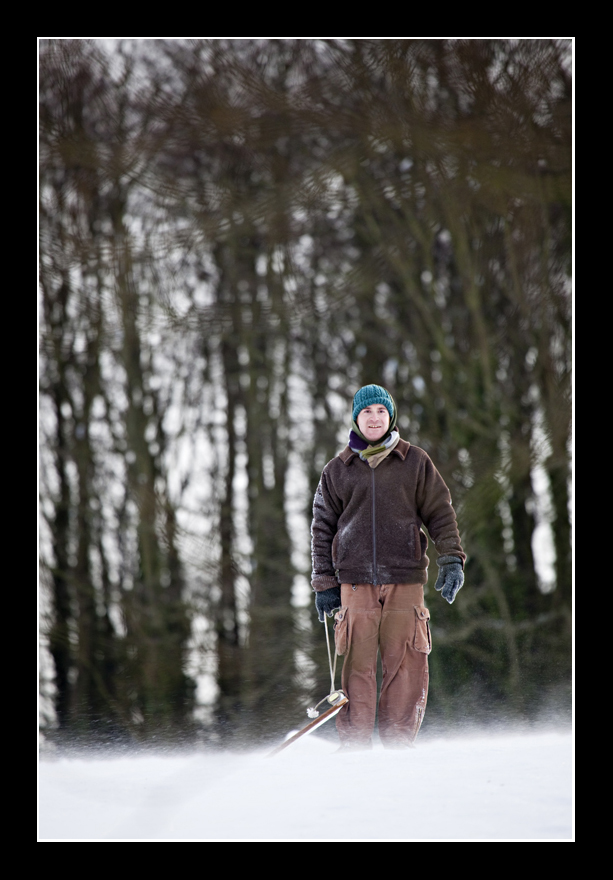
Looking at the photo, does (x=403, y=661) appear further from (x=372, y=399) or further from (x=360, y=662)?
(x=372, y=399)

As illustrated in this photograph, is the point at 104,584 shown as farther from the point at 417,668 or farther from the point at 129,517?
the point at 417,668

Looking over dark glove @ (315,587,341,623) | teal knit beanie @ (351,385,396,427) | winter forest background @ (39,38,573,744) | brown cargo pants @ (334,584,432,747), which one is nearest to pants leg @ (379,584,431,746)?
brown cargo pants @ (334,584,432,747)

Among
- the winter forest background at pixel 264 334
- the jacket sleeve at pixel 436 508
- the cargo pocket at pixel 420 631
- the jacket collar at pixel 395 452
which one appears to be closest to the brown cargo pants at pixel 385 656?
the cargo pocket at pixel 420 631

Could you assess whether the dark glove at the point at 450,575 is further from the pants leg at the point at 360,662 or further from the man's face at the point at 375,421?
the man's face at the point at 375,421

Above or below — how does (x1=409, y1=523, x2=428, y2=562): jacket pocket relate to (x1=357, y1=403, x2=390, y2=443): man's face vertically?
below

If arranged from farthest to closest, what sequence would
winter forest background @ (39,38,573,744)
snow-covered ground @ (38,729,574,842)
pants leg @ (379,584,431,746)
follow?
winter forest background @ (39,38,573,744) → pants leg @ (379,584,431,746) → snow-covered ground @ (38,729,574,842)

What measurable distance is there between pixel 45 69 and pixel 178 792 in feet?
11.4

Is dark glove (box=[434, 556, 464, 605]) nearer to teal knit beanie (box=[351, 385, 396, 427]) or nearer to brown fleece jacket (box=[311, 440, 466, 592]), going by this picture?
brown fleece jacket (box=[311, 440, 466, 592])

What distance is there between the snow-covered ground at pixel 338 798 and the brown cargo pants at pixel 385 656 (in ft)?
0.25

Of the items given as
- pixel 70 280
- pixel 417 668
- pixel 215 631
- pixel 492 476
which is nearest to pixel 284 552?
pixel 215 631

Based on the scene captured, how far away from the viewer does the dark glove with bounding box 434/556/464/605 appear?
91.0 inches

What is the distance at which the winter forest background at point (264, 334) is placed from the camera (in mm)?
4363

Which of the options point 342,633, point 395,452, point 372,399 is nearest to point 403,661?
point 342,633

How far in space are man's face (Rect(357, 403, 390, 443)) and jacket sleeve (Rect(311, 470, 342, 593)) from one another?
19cm
